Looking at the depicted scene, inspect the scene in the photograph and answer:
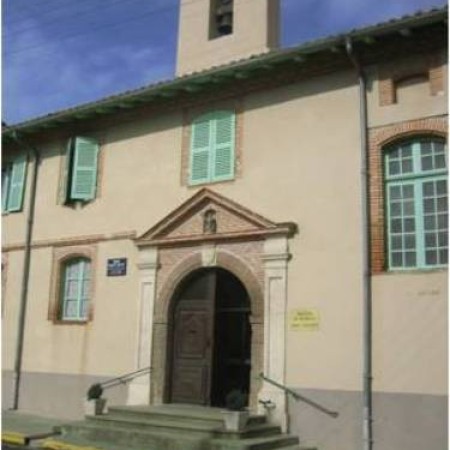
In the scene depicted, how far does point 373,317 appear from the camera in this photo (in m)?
10.4

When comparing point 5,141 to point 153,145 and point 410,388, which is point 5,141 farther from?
point 410,388

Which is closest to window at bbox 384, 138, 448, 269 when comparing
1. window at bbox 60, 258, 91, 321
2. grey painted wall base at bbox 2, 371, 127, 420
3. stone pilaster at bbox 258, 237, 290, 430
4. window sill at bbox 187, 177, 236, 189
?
stone pilaster at bbox 258, 237, 290, 430

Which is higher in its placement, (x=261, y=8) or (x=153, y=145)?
(x=261, y=8)

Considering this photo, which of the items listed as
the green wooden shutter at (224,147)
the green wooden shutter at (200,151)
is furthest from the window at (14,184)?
the green wooden shutter at (224,147)

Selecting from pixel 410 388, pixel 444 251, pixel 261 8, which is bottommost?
pixel 410 388

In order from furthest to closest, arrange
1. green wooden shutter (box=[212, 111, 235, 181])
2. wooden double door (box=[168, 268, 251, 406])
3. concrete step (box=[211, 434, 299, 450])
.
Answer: green wooden shutter (box=[212, 111, 235, 181]) < wooden double door (box=[168, 268, 251, 406]) < concrete step (box=[211, 434, 299, 450])

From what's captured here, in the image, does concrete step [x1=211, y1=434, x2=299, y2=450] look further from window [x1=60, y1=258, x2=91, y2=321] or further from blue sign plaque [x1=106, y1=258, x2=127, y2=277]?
window [x1=60, y1=258, x2=91, y2=321]

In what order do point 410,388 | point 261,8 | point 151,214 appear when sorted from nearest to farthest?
point 410,388 < point 151,214 < point 261,8

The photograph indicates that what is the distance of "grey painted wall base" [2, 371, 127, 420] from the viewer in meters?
13.5

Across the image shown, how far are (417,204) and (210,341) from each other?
436cm

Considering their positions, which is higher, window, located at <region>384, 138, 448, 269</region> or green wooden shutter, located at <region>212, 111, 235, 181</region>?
green wooden shutter, located at <region>212, 111, 235, 181</region>

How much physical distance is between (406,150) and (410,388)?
3649 mm

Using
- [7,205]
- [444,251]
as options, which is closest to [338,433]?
[444,251]

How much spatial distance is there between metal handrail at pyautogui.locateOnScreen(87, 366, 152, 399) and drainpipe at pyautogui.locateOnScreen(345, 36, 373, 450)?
434cm
